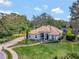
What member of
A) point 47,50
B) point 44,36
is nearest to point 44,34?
point 44,36

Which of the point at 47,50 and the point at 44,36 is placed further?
the point at 44,36

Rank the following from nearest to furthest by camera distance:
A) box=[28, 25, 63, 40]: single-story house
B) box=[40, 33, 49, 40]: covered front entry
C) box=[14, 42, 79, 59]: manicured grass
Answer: box=[14, 42, 79, 59]: manicured grass
box=[28, 25, 63, 40]: single-story house
box=[40, 33, 49, 40]: covered front entry

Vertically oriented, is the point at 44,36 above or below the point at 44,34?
below

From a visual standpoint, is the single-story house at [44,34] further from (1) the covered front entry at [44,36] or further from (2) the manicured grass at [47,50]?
(2) the manicured grass at [47,50]

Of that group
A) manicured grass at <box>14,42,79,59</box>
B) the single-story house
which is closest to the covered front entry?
the single-story house

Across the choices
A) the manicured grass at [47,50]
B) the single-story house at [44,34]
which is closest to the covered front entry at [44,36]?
the single-story house at [44,34]

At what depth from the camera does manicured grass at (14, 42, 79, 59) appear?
179 ft

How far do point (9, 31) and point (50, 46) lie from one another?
23.6 meters

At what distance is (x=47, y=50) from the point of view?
60312 millimetres

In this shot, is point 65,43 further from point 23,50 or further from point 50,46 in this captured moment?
point 23,50

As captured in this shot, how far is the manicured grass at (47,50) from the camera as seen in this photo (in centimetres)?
5444

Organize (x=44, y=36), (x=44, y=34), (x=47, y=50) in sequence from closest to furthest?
(x=47, y=50)
(x=44, y=34)
(x=44, y=36)

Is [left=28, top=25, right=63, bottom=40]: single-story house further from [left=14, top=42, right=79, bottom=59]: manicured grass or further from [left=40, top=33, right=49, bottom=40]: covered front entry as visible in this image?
[left=14, top=42, right=79, bottom=59]: manicured grass

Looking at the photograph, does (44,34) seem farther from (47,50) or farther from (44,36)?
(47,50)
